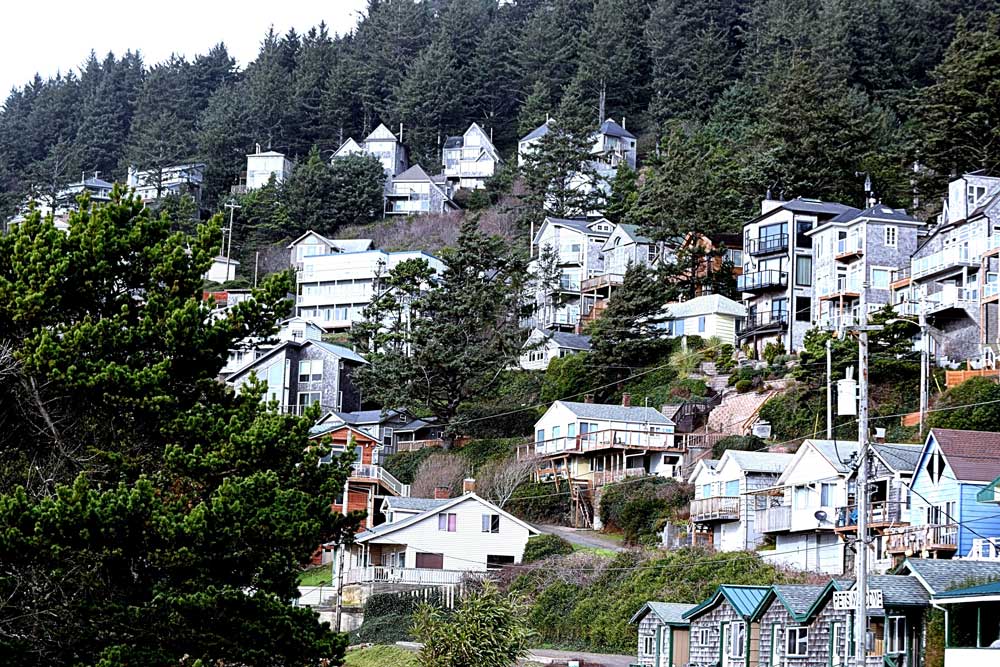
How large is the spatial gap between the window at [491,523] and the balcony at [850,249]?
22.0 metres

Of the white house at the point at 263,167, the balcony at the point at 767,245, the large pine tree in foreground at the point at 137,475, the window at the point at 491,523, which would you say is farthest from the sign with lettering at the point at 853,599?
the white house at the point at 263,167

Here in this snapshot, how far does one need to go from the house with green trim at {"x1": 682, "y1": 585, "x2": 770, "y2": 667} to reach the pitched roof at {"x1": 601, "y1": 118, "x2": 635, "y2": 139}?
3313 inches

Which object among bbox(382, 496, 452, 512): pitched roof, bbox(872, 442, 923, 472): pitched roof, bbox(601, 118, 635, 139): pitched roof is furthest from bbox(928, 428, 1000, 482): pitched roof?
bbox(601, 118, 635, 139): pitched roof

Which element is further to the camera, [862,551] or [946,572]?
[946,572]

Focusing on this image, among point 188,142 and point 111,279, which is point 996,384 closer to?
point 111,279

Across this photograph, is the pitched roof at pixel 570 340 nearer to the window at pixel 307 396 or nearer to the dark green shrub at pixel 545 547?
the window at pixel 307 396

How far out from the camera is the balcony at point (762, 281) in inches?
3007

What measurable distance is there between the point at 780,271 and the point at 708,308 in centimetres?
415

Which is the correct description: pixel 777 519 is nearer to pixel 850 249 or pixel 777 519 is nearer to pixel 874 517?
pixel 874 517

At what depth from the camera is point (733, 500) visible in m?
54.0

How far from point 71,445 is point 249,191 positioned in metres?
102

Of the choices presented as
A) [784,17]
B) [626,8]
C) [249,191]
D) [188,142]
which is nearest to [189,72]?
[188,142]

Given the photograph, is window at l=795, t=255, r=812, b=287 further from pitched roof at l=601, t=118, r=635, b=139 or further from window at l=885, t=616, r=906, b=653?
pitched roof at l=601, t=118, r=635, b=139

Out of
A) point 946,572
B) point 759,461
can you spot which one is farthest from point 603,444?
point 946,572
